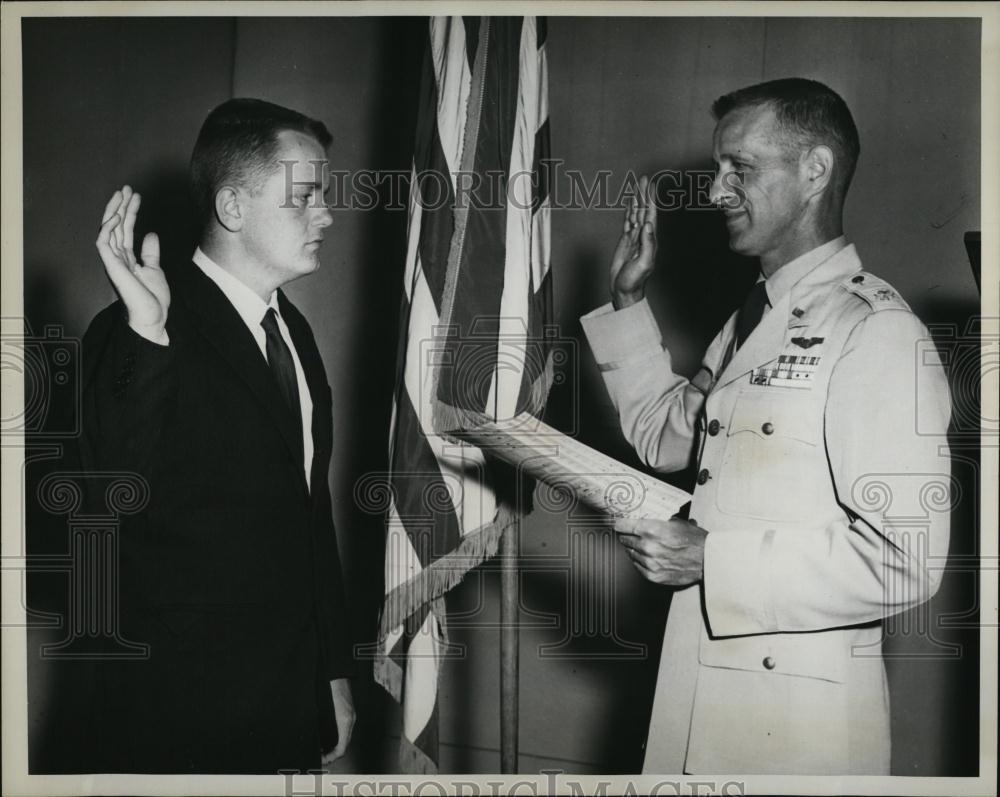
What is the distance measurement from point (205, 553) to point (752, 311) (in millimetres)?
1504

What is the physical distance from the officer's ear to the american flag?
68 cm

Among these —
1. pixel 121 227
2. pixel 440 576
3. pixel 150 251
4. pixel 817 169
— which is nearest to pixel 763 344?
pixel 817 169

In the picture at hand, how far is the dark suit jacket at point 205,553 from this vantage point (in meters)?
2.76

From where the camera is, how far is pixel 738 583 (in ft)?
8.71

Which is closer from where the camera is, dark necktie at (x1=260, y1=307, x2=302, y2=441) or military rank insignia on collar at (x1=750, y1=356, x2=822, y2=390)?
military rank insignia on collar at (x1=750, y1=356, x2=822, y2=390)

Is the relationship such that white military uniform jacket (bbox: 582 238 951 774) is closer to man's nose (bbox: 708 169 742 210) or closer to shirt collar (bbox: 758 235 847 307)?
shirt collar (bbox: 758 235 847 307)

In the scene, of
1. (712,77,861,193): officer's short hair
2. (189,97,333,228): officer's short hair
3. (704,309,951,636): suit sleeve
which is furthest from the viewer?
(189,97,333,228): officer's short hair

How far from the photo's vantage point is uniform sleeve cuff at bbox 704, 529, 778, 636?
2.64 meters

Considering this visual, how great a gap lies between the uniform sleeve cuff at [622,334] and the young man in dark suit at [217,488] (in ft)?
2.64

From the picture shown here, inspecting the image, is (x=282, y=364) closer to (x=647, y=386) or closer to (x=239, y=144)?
(x=239, y=144)

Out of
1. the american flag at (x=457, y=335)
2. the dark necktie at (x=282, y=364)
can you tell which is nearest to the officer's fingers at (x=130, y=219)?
the dark necktie at (x=282, y=364)

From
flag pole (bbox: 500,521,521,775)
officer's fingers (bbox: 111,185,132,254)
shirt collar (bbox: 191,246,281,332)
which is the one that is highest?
officer's fingers (bbox: 111,185,132,254)

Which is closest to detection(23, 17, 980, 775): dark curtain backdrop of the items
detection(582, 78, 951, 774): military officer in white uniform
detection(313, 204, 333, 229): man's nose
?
detection(313, 204, 333, 229): man's nose

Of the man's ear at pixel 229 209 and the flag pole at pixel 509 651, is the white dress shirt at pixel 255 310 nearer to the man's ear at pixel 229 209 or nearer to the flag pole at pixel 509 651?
the man's ear at pixel 229 209
